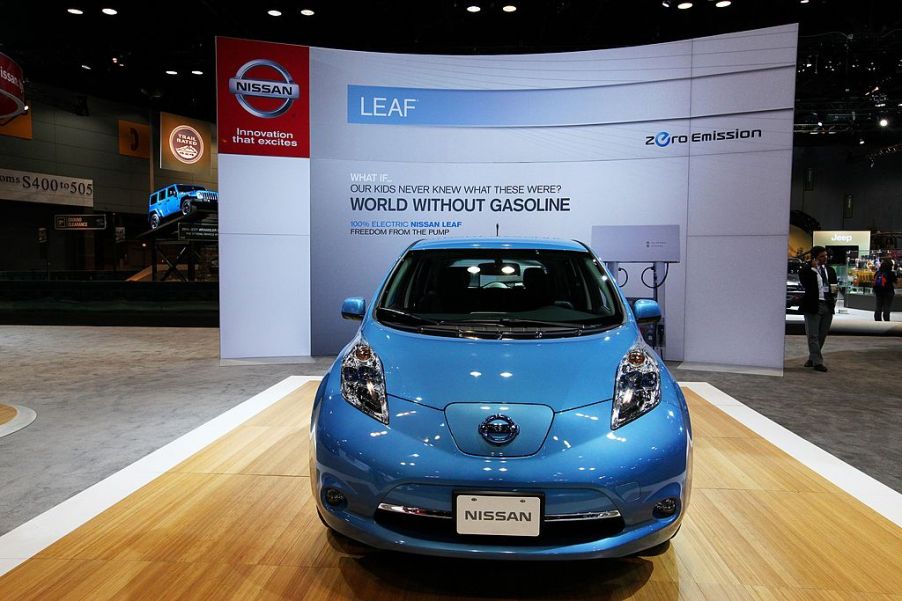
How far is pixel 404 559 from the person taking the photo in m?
2.19

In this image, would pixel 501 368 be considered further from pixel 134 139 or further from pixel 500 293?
pixel 134 139

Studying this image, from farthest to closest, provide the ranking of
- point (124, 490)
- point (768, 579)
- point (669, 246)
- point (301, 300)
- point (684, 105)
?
point (301, 300), point (684, 105), point (669, 246), point (124, 490), point (768, 579)

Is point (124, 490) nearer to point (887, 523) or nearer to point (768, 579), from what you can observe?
point (768, 579)

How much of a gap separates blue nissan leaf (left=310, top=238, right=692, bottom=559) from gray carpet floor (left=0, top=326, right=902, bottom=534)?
6.01ft

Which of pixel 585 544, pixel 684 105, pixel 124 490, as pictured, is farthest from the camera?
pixel 684 105

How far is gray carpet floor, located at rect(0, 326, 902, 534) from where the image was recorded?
10.9 feet

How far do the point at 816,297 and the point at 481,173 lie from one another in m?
4.15

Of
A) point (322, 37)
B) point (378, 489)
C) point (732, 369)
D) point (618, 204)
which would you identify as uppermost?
point (322, 37)

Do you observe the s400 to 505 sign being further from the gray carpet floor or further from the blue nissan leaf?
the blue nissan leaf

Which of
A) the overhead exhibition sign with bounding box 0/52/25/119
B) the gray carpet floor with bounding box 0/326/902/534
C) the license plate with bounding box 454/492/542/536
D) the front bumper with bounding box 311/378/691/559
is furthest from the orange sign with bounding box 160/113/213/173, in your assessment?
the license plate with bounding box 454/492/542/536

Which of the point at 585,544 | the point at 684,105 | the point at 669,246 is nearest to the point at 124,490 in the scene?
the point at 585,544

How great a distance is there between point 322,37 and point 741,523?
11.3m

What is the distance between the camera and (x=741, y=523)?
2.53 m

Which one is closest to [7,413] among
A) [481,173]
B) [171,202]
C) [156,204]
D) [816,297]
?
[481,173]
